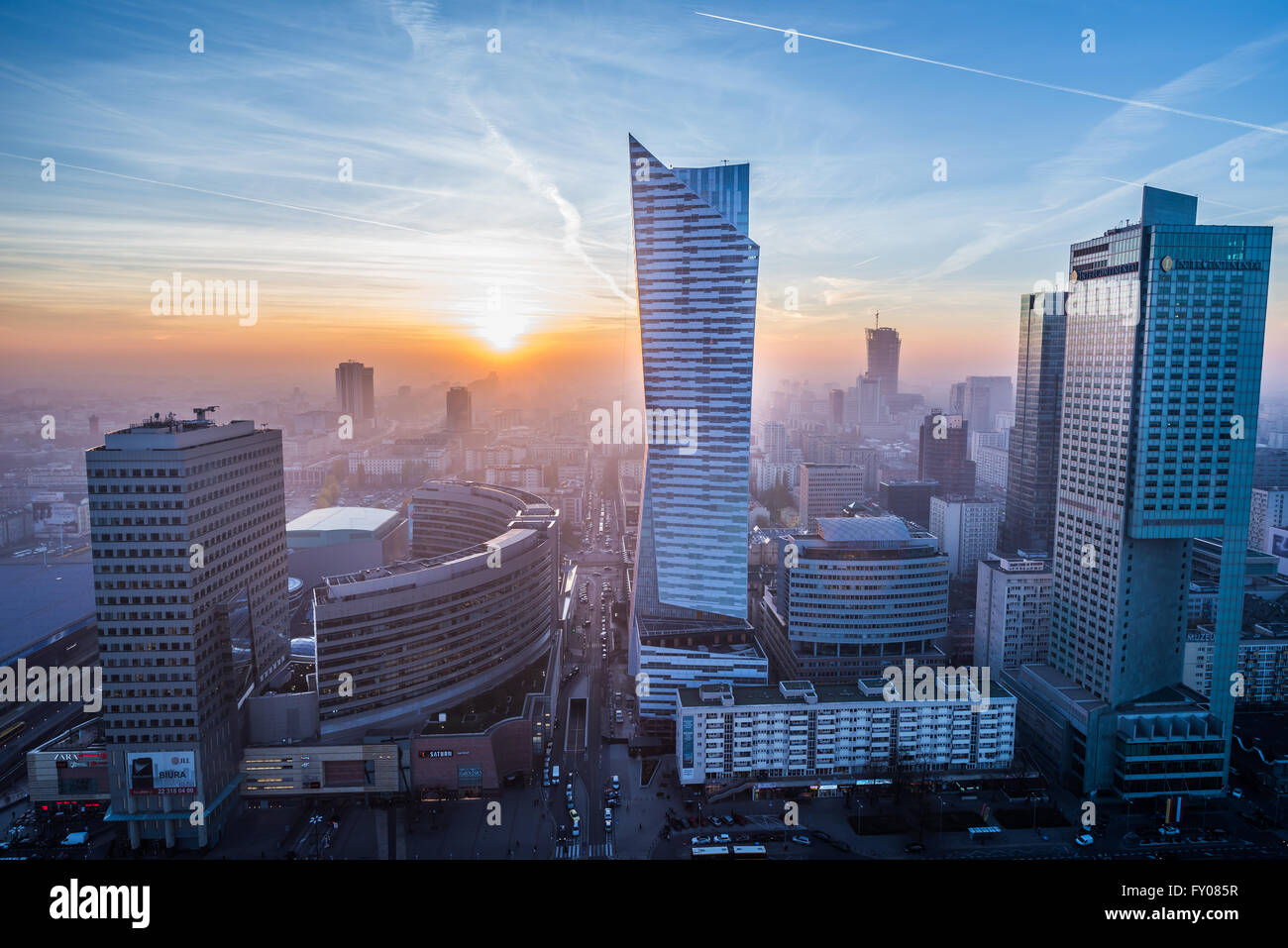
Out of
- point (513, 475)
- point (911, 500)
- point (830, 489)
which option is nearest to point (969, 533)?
point (911, 500)

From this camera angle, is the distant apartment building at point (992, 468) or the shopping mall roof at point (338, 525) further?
the distant apartment building at point (992, 468)

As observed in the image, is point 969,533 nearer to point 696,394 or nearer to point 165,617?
point 696,394

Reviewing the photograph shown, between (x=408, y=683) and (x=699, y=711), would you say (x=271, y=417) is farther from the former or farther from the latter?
(x=699, y=711)

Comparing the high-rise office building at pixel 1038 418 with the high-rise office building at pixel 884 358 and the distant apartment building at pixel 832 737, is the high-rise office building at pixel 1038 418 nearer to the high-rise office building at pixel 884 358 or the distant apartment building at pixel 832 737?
the distant apartment building at pixel 832 737

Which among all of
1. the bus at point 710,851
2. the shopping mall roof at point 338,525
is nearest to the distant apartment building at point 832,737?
the bus at point 710,851
